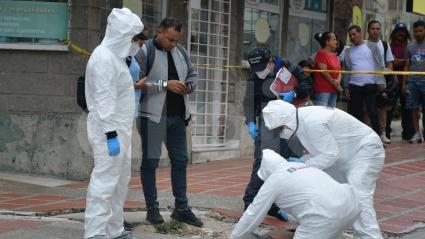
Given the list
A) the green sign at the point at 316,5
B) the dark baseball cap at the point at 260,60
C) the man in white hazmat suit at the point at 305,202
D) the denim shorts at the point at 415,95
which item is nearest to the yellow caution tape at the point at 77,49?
the dark baseball cap at the point at 260,60

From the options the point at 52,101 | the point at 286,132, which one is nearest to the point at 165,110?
the point at 286,132

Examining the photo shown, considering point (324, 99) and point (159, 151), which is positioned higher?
point (324, 99)

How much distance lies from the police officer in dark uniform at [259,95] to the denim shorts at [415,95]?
530cm

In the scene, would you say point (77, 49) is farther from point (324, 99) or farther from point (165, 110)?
point (324, 99)

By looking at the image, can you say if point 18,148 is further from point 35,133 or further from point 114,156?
point 114,156

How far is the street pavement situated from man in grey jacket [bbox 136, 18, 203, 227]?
306 millimetres

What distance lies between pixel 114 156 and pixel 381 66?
274 inches

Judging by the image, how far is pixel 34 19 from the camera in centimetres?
875

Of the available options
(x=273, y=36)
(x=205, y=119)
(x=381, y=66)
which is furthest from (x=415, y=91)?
(x=205, y=119)

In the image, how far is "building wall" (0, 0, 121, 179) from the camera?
8.76 metres

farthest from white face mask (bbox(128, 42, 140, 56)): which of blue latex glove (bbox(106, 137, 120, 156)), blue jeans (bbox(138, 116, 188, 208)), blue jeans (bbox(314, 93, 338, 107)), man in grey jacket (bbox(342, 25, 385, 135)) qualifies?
man in grey jacket (bbox(342, 25, 385, 135))

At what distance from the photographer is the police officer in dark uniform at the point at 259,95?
697 cm

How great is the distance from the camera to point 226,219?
22.8ft

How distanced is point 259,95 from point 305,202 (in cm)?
215
